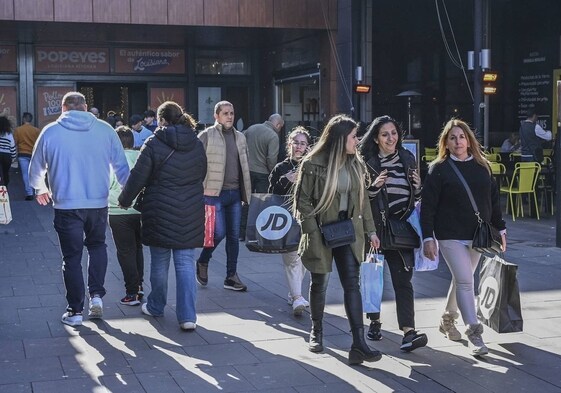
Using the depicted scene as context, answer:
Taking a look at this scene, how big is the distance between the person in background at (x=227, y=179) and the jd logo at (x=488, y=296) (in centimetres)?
289

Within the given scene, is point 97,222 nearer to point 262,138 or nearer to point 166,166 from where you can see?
point 166,166

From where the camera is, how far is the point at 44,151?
7289mm

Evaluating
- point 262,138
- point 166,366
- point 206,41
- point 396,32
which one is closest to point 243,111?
point 206,41

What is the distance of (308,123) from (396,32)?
3620mm

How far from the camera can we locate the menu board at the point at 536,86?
2383cm

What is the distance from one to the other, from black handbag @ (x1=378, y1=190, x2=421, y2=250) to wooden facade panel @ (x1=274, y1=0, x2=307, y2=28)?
15.0 meters

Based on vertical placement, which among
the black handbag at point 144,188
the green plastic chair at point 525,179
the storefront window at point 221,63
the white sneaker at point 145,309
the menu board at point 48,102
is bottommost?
the white sneaker at point 145,309

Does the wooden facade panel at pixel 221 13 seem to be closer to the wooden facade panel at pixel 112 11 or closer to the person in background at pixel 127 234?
the wooden facade panel at pixel 112 11

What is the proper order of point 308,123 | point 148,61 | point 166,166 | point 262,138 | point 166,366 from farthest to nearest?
1. point 148,61
2. point 308,123
3. point 262,138
4. point 166,166
5. point 166,366

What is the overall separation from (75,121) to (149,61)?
1852 centimetres

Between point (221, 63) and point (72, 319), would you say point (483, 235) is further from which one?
point (221, 63)

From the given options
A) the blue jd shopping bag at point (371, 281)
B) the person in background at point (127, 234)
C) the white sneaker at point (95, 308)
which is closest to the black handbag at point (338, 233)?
the blue jd shopping bag at point (371, 281)

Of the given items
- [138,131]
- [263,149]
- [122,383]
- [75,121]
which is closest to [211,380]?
[122,383]

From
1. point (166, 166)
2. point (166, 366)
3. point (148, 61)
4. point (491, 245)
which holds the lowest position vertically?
point (166, 366)
